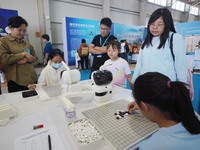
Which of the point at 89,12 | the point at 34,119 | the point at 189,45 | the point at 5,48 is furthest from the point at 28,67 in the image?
the point at 89,12

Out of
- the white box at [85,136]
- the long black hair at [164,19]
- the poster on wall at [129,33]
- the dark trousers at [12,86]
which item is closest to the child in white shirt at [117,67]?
the long black hair at [164,19]

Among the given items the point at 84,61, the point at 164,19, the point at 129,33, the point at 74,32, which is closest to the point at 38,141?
the point at 164,19

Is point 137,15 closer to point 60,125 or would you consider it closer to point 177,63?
point 177,63

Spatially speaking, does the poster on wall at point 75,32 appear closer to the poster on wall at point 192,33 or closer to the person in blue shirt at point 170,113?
the poster on wall at point 192,33

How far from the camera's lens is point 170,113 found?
57cm

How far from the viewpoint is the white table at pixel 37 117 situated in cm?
69

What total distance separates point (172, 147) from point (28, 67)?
171 cm

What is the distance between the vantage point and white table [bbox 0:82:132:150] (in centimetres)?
69

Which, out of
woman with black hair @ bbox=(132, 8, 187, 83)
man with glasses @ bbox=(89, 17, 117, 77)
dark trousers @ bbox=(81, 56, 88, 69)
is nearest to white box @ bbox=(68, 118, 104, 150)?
woman with black hair @ bbox=(132, 8, 187, 83)

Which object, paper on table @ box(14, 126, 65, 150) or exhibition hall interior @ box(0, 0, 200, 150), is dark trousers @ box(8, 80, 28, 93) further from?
paper on table @ box(14, 126, 65, 150)

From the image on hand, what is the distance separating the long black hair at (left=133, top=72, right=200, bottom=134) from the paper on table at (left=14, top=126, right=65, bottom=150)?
1.47ft

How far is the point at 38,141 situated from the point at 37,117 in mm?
267

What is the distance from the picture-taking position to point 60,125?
80 cm

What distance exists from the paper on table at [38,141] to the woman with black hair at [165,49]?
981mm
